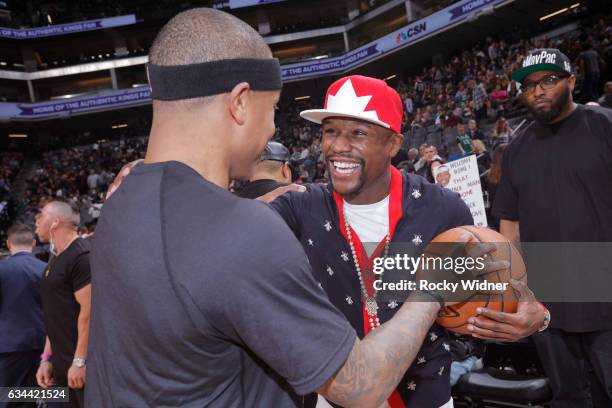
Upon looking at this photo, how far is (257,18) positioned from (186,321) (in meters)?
34.8

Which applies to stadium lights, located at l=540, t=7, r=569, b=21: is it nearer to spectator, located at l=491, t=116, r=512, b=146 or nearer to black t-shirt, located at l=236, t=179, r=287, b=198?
spectator, located at l=491, t=116, r=512, b=146

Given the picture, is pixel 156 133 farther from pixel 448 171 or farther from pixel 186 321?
pixel 448 171

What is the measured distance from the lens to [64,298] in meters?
3.72

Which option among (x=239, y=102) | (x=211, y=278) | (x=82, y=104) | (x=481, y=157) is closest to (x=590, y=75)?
(x=481, y=157)

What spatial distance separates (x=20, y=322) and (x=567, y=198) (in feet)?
15.4

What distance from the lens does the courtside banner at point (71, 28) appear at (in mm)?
31453

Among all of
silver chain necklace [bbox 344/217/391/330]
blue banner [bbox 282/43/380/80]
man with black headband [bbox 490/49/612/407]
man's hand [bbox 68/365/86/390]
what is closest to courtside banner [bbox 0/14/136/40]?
blue banner [bbox 282/43/380/80]

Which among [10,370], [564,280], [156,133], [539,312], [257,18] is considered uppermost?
[257,18]

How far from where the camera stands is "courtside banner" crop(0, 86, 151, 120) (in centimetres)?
2989

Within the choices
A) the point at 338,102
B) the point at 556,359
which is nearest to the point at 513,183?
the point at 556,359

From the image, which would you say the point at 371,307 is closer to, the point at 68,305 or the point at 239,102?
the point at 239,102

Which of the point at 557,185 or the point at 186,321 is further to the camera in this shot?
the point at 557,185

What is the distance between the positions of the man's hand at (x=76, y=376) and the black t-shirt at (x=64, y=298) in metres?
0.27

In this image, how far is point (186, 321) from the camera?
3.44ft
